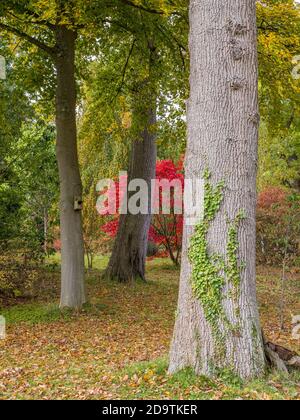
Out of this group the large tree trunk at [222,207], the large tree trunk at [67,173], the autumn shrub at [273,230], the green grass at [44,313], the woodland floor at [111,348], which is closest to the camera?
the woodland floor at [111,348]

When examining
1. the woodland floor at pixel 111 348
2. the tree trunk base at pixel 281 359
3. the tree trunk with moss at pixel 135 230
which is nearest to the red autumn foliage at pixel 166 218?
the tree trunk with moss at pixel 135 230

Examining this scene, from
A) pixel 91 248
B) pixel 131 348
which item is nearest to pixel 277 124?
pixel 131 348

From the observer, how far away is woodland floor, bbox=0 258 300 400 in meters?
4.77

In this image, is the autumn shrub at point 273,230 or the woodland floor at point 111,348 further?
the autumn shrub at point 273,230

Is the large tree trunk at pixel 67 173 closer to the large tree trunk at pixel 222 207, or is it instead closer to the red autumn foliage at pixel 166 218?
the large tree trunk at pixel 222 207

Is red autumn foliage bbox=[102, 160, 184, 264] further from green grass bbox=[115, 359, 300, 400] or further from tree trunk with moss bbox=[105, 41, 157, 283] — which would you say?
green grass bbox=[115, 359, 300, 400]

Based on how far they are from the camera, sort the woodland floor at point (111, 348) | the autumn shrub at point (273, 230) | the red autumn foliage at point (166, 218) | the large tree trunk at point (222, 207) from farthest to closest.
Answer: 1. the red autumn foliage at point (166, 218)
2. the autumn shrub at point (273, 230)
3. the large tree trunk at point (222, 207)
4. the woodland floor at point (111, 348)

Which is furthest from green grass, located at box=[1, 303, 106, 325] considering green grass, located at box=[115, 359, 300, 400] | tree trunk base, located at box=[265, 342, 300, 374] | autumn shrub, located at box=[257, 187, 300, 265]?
autumn shrub, located at box=[257, 187, 300, 265]

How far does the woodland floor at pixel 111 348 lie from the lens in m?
4.77

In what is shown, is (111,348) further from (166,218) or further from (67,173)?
(166,218)

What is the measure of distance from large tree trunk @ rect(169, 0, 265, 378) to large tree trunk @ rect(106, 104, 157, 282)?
345 inches

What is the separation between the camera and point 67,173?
9891mm

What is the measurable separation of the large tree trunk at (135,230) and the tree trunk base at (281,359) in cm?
859
